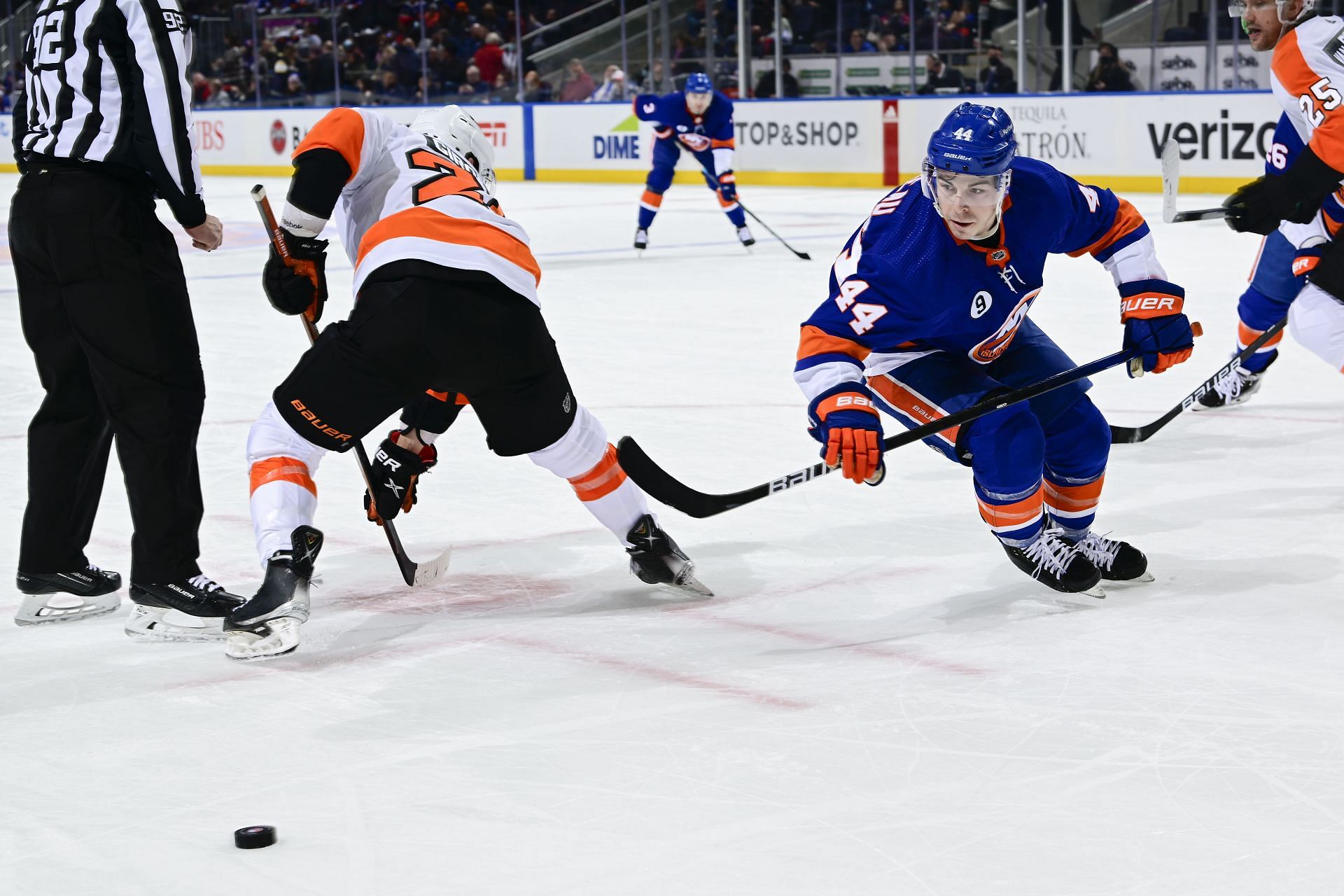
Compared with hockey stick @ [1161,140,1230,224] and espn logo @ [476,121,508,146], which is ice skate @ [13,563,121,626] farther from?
espn logo @ [476,121,508,146]

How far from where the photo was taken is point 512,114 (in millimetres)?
16469

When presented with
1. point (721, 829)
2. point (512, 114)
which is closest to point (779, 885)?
point (721, 829)

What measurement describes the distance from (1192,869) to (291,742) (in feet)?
4.07

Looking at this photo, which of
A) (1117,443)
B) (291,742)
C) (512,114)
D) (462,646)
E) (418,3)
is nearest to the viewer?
(291,742)

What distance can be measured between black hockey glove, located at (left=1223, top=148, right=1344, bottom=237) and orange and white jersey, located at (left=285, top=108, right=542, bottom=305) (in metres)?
2.00

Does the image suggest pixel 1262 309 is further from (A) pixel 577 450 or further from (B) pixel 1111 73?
(B) pixel 1111 73

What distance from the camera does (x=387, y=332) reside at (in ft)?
8.93

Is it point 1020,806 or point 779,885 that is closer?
point 779,885

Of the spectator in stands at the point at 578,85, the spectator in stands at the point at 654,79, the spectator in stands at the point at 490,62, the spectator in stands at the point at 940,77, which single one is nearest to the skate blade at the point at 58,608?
the spectator in stands at the point at 940,77

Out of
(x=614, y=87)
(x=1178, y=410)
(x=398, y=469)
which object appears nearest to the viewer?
(x=398, y=469)

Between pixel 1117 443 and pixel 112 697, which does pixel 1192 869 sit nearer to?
pixel 112 697

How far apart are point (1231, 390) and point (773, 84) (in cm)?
1070

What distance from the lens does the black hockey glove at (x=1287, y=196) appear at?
3.97m

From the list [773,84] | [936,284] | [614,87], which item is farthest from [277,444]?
[614,87]
